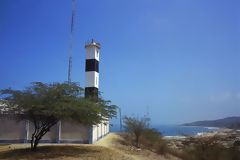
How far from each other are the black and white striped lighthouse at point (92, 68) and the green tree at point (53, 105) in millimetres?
8228

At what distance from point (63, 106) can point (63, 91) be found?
1611 mm

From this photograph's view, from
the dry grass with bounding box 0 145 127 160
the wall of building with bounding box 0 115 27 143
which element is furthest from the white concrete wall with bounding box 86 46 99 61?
the dry grass with bounding box 0 145 127 160

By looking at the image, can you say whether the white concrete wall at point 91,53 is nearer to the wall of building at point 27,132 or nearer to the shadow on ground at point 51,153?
the wall of building at point 27,132

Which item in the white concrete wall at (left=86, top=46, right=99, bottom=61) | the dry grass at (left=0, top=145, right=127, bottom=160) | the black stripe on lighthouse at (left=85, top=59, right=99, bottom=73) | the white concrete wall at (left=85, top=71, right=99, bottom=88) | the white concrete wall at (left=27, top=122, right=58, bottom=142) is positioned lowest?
the dry grass at (left=0, top=145, right=127, bottom=160)

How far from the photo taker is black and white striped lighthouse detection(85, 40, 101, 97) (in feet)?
109

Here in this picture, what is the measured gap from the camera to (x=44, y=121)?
80.2 ft

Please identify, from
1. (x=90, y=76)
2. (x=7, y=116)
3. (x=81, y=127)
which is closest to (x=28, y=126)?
(x=7, y=116)

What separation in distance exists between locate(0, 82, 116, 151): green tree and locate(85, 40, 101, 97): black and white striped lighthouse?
27.0 feet

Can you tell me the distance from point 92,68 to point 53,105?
1136 centimetres

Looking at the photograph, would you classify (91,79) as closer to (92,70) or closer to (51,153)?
(92,70)

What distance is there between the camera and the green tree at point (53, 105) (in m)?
22.8

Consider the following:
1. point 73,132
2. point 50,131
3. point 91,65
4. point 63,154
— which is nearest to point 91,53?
point 91,65

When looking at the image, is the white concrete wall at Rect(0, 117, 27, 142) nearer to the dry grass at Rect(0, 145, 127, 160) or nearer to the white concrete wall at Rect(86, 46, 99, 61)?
the dry grass at Rect(0, 145, 127, 160)

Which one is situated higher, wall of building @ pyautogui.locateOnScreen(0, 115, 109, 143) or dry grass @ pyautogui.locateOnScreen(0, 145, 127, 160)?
wall of building @ pyautogui.locateOnScreen(0, 115, 109, 143)
